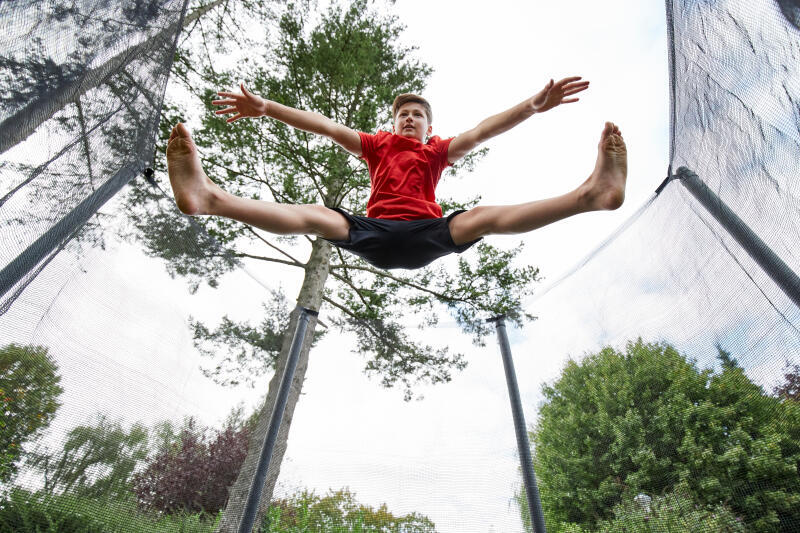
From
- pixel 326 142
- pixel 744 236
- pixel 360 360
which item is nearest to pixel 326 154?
pixel 326 142

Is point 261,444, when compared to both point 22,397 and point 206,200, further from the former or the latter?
point 206,200

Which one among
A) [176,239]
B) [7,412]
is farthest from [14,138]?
[176,239]

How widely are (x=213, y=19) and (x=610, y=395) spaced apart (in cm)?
395

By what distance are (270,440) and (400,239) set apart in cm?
112

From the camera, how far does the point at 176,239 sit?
6.46ft

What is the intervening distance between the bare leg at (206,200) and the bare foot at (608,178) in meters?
0.79

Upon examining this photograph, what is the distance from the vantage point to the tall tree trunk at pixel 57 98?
958mm

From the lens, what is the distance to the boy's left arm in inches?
52.7

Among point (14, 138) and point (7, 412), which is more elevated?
point (14, 138)

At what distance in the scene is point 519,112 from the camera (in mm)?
1406

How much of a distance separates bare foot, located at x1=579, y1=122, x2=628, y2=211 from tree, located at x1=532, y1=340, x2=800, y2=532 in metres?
0.73

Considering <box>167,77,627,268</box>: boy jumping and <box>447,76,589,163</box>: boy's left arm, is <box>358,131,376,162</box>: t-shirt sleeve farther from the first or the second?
<box>447,76,589,163</box>: boy's left arm

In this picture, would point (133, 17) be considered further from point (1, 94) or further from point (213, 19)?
point (213, 19)

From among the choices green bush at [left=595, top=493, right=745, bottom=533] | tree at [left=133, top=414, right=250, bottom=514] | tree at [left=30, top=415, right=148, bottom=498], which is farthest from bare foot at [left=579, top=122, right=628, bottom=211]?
tree at [left=133, top=414, right=250, bottom=514]
